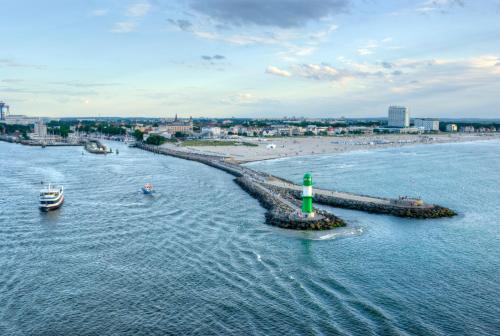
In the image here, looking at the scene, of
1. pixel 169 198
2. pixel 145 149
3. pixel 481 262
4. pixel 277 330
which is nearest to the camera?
pixel 277 330

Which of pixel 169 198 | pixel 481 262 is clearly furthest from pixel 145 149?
pixel 481 262

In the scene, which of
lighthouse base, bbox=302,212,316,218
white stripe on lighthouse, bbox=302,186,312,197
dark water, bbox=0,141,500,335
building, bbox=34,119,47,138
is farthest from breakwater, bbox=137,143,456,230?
A: building, bbox=34,119,47,138

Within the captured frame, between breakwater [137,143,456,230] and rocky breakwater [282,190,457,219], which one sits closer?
breakwater [137,143,456,230]

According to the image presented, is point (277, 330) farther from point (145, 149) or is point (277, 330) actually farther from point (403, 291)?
point (145, 149)

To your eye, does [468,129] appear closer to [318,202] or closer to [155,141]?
[155,141]

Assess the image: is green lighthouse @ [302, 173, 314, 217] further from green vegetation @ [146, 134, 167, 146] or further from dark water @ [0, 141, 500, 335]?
green vegetation @ [146, 134, 167, 146]
